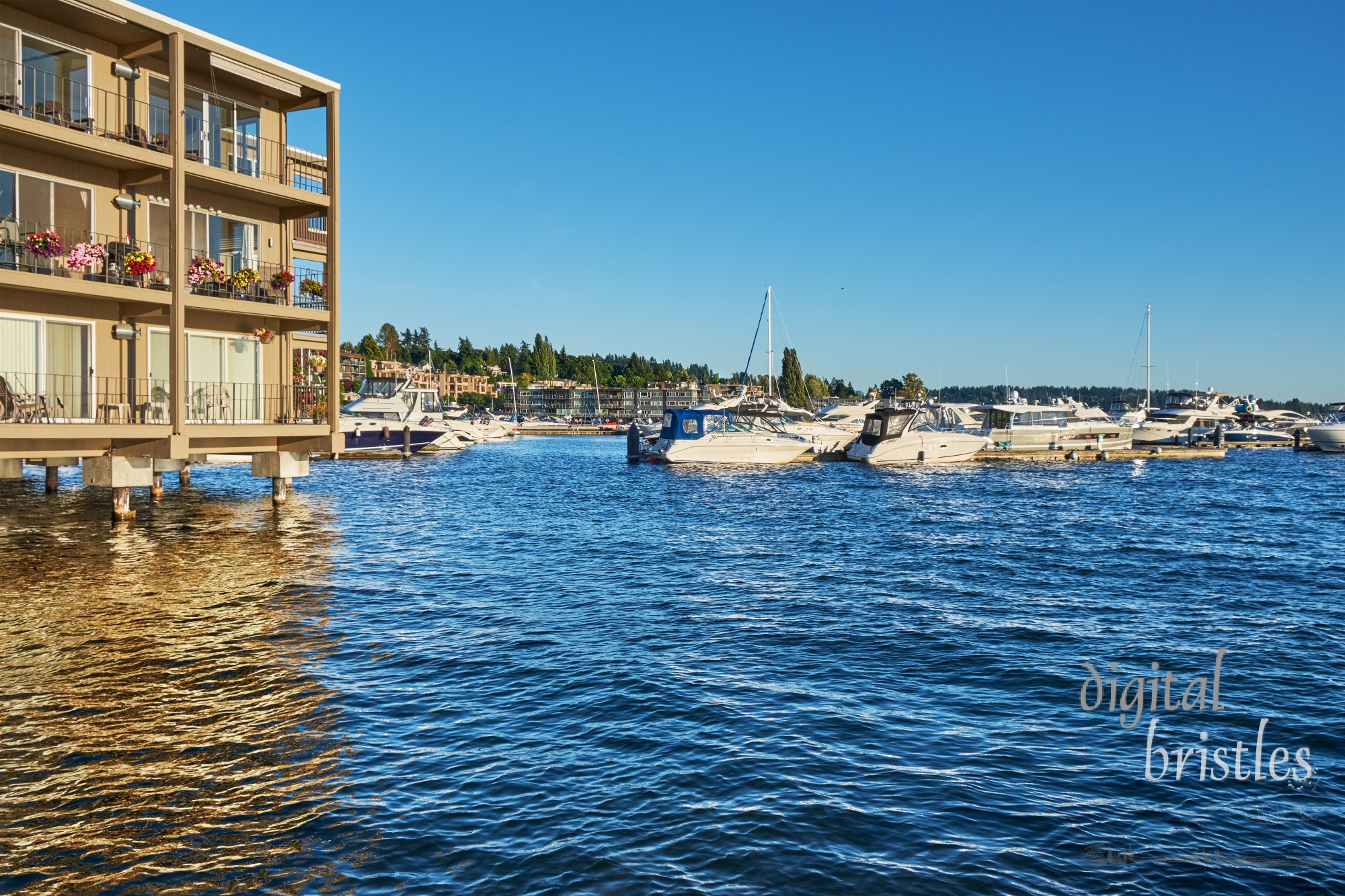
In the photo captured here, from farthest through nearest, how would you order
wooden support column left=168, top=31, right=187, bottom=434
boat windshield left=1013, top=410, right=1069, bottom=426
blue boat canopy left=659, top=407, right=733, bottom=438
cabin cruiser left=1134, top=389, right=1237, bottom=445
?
1. cabin cruiser left=1134, top=389, right=1237, bottom=445
2. boat windshield left=1013, top=410, right=1069, bottom=426
3. blue boat canopy left=659, top=407, right=733, bottom=438
4. wooden support column left=168, top=31, right=187, bottom=434

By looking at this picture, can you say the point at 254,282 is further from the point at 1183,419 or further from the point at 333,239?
the point at 1183,419

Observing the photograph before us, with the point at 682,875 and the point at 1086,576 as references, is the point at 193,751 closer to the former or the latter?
the point at 682,875

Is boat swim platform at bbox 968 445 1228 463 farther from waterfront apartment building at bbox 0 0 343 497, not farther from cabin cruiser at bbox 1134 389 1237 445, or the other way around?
waterfront apartment building at bbox 0 0 343 497

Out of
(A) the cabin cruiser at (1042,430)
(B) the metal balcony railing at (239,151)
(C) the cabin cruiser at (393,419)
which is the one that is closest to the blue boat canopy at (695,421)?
(A) the cabin cruiser at (1042,430)

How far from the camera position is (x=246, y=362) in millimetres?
28672

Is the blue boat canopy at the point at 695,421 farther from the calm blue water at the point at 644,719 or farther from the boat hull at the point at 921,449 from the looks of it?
the calm blue water at the point at 644,719

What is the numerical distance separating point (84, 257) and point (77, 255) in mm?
162

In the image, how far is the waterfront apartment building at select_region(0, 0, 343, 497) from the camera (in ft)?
73.4

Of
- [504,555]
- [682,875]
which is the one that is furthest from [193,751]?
[504,555]

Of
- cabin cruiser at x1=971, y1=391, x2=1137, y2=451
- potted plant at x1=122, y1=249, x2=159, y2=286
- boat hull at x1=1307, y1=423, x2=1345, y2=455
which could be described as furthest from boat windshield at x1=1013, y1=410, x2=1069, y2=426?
potted plant at x1=122, y1=249, x2=159, y2=286

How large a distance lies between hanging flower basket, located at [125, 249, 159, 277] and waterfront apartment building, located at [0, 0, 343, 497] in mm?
40

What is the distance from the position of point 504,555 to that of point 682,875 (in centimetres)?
1779

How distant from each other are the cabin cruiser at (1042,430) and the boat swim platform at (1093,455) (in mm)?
437

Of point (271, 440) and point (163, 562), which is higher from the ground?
point (271, 440)
